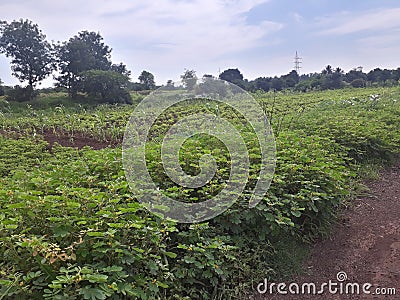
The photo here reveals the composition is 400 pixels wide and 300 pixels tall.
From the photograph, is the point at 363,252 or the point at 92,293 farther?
the point at 363,252

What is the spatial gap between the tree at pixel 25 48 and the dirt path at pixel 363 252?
615 inches

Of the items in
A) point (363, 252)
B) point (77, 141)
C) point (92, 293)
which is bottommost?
point (363, 252)

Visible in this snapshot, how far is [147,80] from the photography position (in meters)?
21.5

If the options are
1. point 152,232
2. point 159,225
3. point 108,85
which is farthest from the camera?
point 108,85

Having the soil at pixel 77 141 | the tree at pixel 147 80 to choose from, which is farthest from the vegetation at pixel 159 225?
the tree at pixel 147 80

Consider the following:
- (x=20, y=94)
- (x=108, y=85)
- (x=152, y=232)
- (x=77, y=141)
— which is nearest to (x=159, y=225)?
(x=152, y=232)

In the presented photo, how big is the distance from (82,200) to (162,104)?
1.75 m

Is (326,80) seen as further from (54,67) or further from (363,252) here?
(363,252)

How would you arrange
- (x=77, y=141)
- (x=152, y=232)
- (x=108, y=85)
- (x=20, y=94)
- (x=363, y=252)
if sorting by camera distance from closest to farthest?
(x=152, y=232) < (x=363, y=252) < (x=77, y=141) < (x=108, y=85) < (x=20, y=94)

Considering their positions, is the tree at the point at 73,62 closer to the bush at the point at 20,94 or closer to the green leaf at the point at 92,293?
the bush at the point at 20,94

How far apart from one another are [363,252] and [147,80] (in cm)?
1997

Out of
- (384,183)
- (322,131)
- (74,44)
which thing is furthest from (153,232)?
(74,44)

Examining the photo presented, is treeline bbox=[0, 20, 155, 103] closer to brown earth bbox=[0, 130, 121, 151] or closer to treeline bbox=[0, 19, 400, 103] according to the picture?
treeline bbox=[0, 19, 400, 103]

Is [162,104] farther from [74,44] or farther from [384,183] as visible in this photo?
[74,44]
